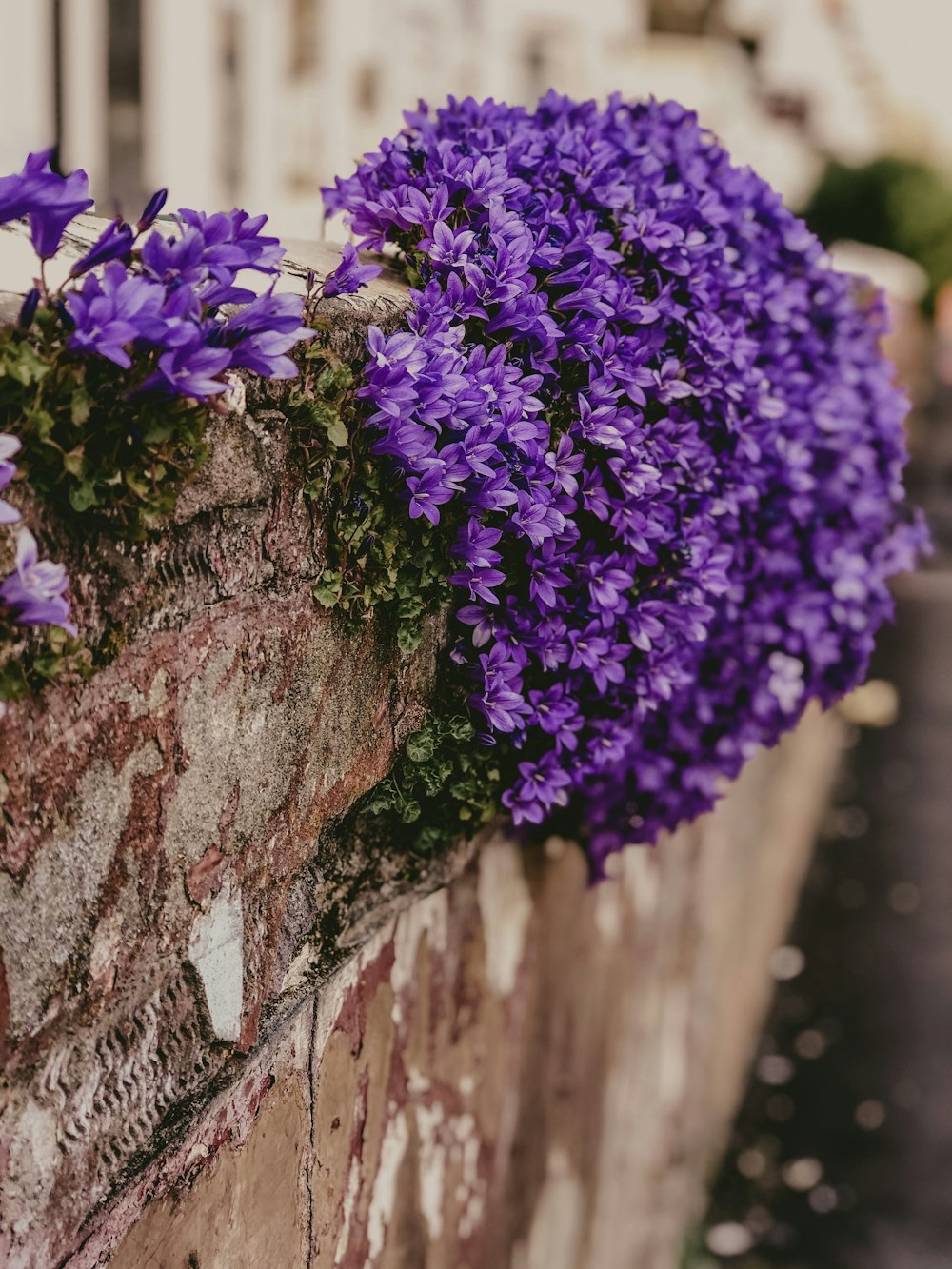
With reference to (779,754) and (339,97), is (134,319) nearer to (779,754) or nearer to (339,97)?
(779,754)

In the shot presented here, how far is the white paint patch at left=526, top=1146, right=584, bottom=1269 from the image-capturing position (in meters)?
2.70

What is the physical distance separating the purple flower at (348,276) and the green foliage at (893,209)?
64.3 feet

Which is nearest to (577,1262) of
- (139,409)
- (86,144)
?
(139,409)

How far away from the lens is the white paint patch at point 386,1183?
5.85ft

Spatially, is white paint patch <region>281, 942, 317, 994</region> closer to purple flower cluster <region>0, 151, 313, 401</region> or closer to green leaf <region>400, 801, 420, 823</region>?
green leaf <region>400, 801, 420, 823</region>

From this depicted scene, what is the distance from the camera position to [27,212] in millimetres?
1011

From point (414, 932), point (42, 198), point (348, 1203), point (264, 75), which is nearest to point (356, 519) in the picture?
point (42, 198)

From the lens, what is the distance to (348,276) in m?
1.38

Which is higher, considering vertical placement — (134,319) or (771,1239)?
(134,319)

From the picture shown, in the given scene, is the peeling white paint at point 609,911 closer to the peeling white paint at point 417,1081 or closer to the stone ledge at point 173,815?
the peeling white paint at point 417,1081

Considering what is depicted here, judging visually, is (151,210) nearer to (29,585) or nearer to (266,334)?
(266,334)

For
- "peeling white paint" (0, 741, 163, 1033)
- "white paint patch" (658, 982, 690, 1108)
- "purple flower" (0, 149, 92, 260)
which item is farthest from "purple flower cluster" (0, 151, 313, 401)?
"white paint patch" (658, 982, 690, 1108)

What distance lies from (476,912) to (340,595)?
0.89 m

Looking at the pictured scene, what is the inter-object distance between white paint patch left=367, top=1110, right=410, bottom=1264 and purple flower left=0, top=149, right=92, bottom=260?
51.9 inches
